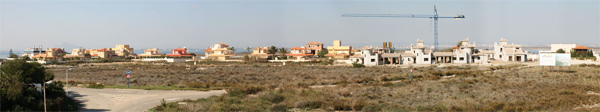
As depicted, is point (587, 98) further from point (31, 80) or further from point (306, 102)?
point (31, 80)

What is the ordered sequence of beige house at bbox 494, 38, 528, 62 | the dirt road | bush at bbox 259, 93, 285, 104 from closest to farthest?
1. the dirt road
2. bush at bbox 259, 93, 285, 104
3. beige house at bbox 494, 38, 528, 62

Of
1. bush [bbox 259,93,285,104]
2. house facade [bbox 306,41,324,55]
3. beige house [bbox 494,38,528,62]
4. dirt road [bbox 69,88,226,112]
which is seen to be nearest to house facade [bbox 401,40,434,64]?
beige house [bbox 494,38,528,62]

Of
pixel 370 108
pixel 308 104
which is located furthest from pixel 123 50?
pixel 370 108

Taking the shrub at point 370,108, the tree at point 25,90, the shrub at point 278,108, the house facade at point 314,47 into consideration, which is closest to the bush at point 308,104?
the shrub at point 278,108

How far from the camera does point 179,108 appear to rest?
2080 centimetres

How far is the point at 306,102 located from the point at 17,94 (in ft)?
45.2

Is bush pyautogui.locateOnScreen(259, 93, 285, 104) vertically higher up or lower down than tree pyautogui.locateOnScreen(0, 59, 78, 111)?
lower down

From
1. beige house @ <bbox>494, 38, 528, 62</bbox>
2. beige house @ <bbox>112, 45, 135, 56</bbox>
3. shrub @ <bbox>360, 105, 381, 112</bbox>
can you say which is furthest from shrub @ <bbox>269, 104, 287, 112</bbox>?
beige house @ <bbox>112, 45, 135, 56</bbox>

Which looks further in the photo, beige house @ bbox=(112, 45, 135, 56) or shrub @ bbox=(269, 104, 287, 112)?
beige house @ bbox=(112, 45, 135, 56)

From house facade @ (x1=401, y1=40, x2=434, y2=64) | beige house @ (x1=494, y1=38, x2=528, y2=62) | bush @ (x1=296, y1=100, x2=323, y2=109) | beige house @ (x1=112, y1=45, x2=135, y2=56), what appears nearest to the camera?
bush @ (x1=296, y1=100, x2=323, y2=109)

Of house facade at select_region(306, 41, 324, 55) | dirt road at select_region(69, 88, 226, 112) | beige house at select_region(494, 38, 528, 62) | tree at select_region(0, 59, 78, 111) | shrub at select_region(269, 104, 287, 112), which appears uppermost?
house facade at select_region(306, 41, 324, 55)

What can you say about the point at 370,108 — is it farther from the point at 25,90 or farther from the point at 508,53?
the point at 508,53

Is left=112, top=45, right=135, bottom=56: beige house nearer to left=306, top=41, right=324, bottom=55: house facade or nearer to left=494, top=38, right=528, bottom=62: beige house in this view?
left=306, top=41, right=324, bottom=55: house facade

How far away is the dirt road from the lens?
854 inches
